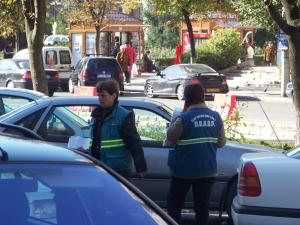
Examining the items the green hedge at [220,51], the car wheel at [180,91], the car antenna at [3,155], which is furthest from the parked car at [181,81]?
the car antenna at [3,155]

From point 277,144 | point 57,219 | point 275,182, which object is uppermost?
point 57,219

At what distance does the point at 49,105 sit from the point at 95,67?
21214 mm

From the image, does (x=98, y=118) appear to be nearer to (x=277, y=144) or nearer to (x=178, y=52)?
(x=277, y=144)

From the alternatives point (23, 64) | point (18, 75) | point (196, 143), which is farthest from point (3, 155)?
point (23, 64)

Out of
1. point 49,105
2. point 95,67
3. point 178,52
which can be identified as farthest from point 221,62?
point 49,105

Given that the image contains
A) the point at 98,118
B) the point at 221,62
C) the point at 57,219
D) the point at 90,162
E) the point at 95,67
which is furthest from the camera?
the point at 221,62

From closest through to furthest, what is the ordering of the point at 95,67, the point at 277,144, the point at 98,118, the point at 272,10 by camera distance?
1. the point at 98,118
2. the point at 272,10
3. the point at 277,144
4. the point at 95,67

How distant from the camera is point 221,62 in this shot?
128ft

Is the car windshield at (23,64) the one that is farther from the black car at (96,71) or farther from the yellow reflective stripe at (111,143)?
the yellow reflective stripe at (111,143)

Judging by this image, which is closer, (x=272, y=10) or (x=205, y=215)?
(x=205, y=215)

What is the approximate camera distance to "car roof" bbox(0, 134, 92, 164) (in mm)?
3742

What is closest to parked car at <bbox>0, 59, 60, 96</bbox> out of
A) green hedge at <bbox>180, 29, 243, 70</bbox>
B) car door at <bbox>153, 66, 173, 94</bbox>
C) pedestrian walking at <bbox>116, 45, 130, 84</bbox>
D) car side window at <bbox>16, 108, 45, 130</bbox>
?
car door at <bbox>153, 66, 173, 94</bbox>

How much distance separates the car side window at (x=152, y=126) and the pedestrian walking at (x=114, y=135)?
2090 mm

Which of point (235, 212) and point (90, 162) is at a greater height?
point (90, 162)
